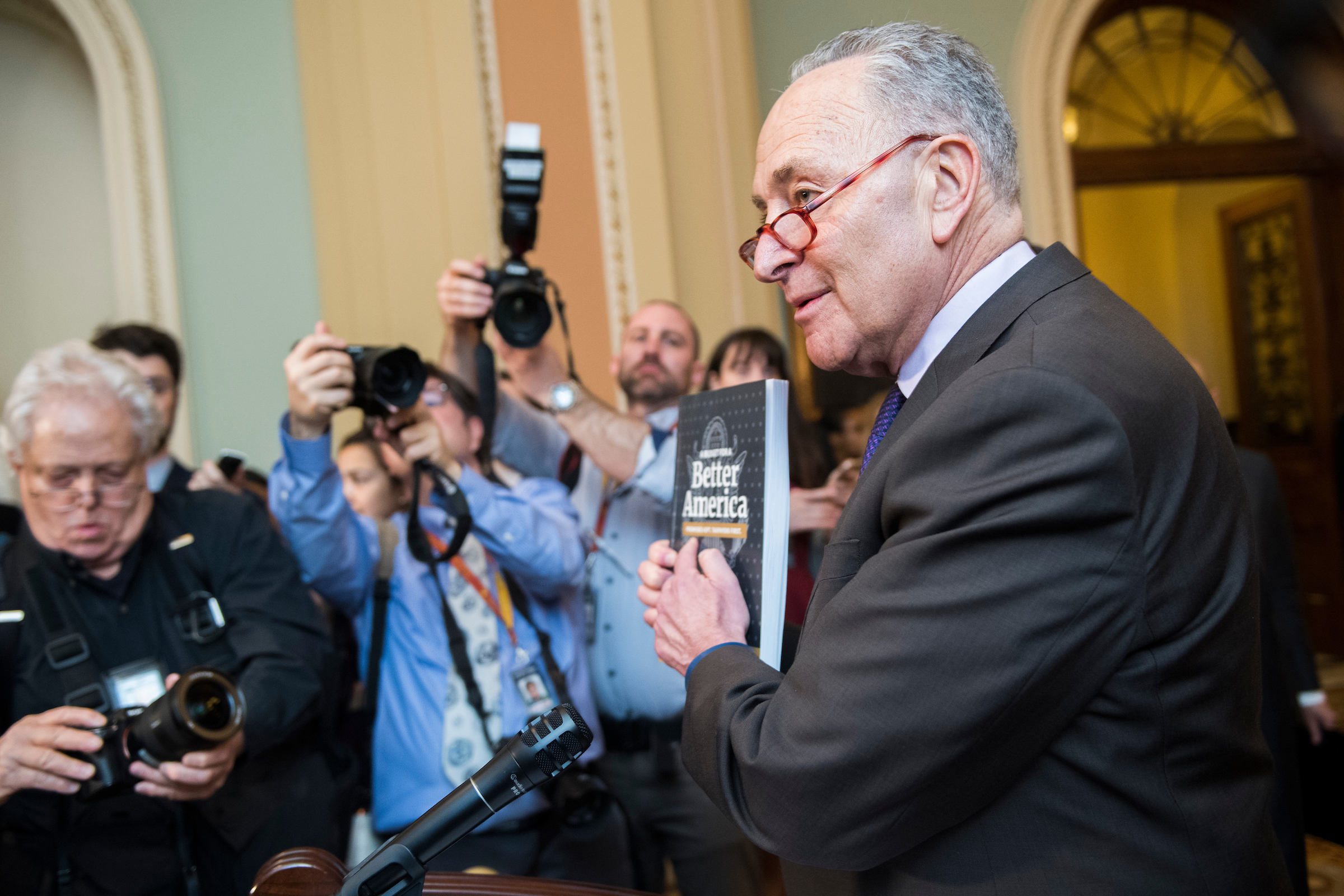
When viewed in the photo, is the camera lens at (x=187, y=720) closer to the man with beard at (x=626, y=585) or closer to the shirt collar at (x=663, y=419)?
the man with beard at (x=626, y=585)

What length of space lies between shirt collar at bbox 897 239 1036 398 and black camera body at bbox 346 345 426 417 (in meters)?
1.16

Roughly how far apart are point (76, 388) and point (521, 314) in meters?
0.89

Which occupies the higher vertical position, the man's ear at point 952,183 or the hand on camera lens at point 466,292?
the hand on camera lens at point 466,292

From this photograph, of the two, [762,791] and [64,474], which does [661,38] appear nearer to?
[64,474]

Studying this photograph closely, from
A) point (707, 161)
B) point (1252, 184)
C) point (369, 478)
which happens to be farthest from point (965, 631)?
point (1252, 184)

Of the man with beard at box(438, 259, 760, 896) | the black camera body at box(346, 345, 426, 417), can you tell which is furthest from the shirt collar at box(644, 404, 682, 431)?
the black camera body at box(346, 345, 426, 417)

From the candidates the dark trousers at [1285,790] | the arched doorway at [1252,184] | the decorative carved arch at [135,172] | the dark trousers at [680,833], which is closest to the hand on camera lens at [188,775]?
the dark trousers at [680,833]

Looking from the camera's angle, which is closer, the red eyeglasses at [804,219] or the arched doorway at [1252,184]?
the red eyeglasses at [804,219]

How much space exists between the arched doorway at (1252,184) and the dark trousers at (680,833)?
3758mm

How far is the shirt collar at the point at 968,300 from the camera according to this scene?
983mm

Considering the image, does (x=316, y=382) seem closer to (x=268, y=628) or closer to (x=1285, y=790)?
(x=268, y=628)

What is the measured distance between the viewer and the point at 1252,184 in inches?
245

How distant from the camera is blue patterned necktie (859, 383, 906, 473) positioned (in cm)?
109

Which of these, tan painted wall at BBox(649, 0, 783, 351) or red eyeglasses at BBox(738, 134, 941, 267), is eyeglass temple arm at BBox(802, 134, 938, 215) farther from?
tan painted wall at BBox(649, 0, 783, 351)
